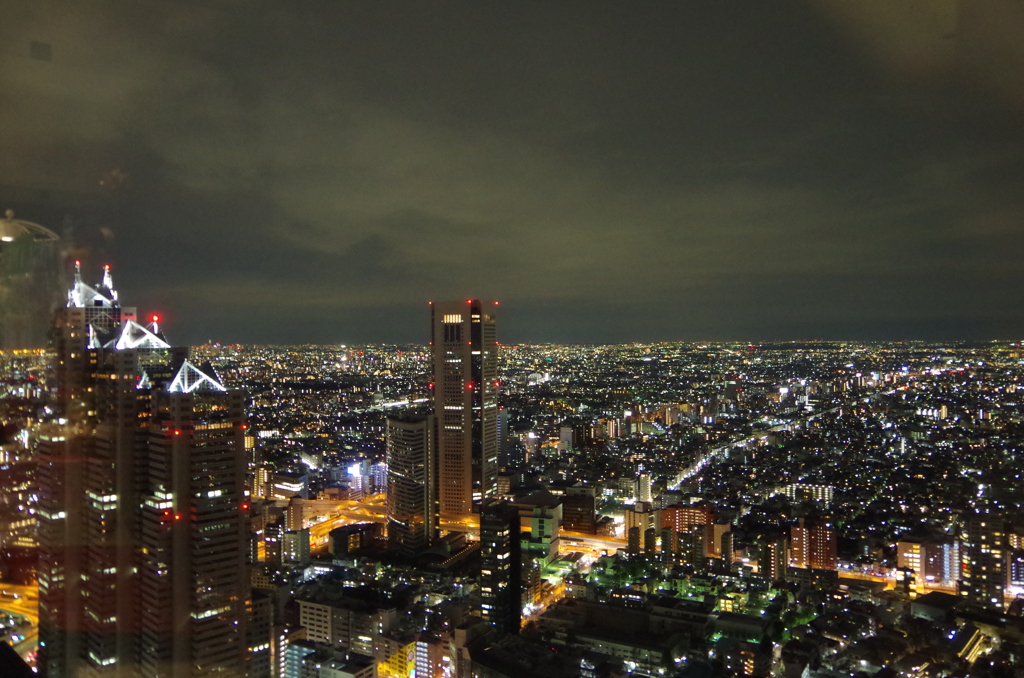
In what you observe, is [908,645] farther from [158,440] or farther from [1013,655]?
[158,440]

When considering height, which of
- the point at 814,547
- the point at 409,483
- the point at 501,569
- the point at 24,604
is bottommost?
the point at 814,547

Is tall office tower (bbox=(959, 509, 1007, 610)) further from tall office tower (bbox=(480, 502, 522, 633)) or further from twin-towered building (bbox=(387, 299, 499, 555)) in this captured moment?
twin-towered building (bbox=(387, 299, 499, 555))

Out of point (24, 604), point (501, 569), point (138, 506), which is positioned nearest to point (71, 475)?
point (138, 506)

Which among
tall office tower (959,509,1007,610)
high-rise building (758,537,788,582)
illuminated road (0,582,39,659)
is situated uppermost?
illuminated road (0,582,39,659)

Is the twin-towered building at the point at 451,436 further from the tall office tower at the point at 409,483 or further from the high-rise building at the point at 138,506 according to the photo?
the high-rise building at the point at 138,506

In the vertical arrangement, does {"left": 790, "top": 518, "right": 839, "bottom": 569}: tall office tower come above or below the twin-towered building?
below

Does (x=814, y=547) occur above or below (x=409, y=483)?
below

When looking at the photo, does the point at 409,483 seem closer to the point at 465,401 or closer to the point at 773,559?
the point at 465,401

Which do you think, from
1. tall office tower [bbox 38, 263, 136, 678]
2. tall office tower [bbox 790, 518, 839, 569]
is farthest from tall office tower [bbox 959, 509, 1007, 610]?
tall office tower [bbox 38, 263, 136, 678]
